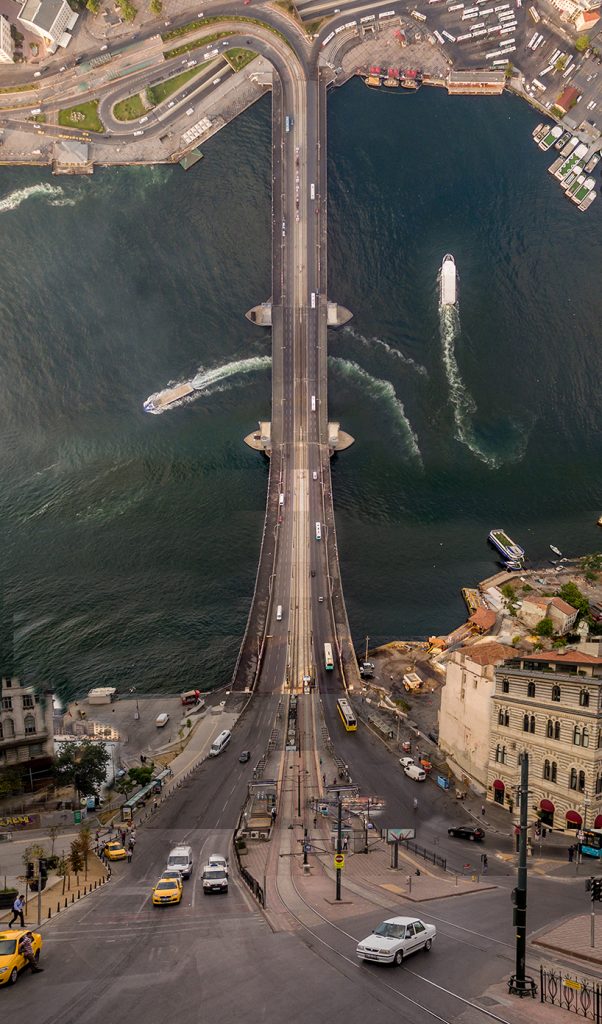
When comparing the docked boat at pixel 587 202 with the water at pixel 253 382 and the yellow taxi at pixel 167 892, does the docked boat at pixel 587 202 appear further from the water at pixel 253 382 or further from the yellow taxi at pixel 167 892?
the yellow taxi at pixel 167 892

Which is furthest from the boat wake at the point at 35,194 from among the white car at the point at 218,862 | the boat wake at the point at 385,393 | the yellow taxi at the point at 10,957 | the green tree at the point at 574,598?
the yellow taxi at the point at 10,957

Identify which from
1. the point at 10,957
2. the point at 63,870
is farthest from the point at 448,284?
the point at 10,957

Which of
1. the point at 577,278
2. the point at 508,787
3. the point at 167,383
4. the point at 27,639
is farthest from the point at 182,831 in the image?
the point at 577,278

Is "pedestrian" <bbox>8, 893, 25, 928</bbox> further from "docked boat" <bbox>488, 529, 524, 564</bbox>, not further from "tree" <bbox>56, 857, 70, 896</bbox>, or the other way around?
"docked boat" <bbox>488, 529, 524, 564</bbox>

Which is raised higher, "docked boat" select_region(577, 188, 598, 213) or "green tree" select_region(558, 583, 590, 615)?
"docked boat" select_region(577, 188, 598, 213)

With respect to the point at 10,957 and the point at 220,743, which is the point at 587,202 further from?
the point at 10,957

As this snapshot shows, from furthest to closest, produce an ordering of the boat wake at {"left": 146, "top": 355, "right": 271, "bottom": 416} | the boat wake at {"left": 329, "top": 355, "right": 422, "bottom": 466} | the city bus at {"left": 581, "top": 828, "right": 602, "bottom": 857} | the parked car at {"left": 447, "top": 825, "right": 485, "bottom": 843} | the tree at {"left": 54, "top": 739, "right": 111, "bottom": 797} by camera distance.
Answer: the boat wake at {"left": 146, "top": 355, "right": 271, "bottom": 416}, the boat wake at {"left": 329, "top": 355, "right": 422, "bottom": 466}, the tree at {"left": 54, "top": 739, "right": 111, "bottom": 797}, the parked car at {"left": 447, "top": 825, "right": 485, "bottom": 843}, the city bus at {"left": 581, "top": 828, "right": 602, "bottom": 857}


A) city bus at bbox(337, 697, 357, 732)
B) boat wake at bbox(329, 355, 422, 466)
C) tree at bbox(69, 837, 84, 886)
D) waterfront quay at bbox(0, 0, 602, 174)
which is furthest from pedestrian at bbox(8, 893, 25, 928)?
waterfront quay at bbox(0, 0, 602, 174)

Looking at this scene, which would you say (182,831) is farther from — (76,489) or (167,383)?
(167,383)
